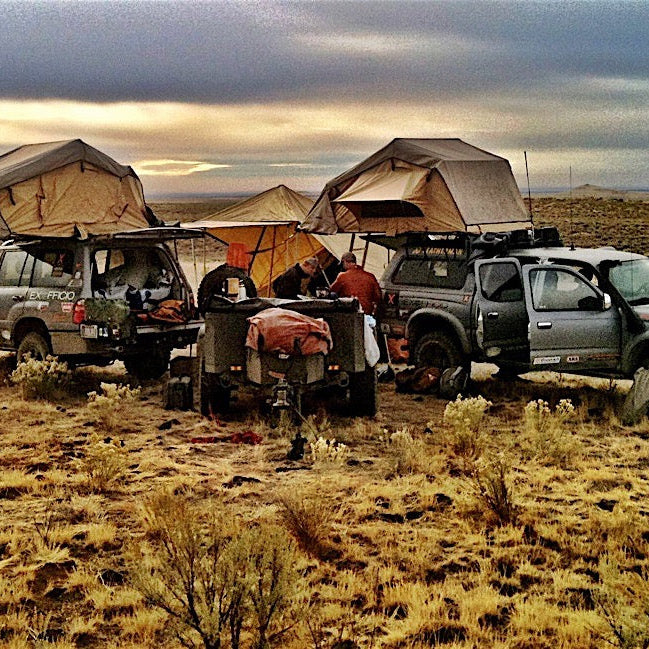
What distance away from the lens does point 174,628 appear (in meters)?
4.88

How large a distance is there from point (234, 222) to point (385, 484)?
12.3m

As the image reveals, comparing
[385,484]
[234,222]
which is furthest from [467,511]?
[234,222]

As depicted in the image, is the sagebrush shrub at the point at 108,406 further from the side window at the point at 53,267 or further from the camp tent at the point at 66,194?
the camp tent at the point at 66,194

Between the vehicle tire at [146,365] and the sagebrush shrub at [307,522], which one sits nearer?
the sagebrush shrub at [307,522]

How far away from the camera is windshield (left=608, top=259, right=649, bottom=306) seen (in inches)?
438

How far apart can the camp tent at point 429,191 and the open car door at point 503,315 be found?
2.61 m

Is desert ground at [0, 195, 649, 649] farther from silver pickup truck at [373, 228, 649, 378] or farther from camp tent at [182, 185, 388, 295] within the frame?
camp tent at [182, 185, 388, 295]

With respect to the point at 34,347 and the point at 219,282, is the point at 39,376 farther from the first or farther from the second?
the point at 219,282

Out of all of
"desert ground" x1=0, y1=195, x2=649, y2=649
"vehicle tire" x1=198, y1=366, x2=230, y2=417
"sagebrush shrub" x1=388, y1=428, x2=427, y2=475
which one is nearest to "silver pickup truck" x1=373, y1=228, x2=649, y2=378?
"desert ground" x1=0, y1=195, x2=649, y2=649

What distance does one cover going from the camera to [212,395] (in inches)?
426

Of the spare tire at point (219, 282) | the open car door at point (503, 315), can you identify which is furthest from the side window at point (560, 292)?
the spare tire at point (219, 282)

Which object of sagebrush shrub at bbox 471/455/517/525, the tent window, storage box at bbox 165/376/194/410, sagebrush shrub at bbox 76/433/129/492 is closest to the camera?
sagebrush shrub at bbox 471/455/517/525

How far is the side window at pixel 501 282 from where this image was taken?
11750 millimetres

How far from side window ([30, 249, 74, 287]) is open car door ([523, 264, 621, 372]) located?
5.50 metres
